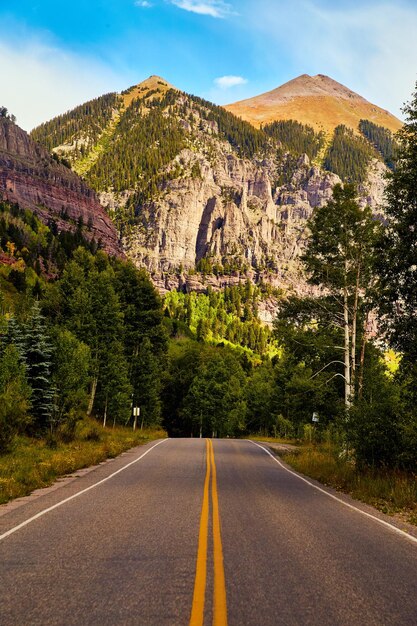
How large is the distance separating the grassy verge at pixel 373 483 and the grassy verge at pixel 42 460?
31.9ft

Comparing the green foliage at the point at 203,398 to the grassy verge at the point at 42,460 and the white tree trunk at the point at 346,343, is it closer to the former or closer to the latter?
the grassy verge at the point at 42,460

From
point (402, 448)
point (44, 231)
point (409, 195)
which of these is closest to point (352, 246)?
point (409, 195)

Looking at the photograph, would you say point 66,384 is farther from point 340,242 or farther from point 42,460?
point 340,242

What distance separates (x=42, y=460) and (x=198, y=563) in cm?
1329

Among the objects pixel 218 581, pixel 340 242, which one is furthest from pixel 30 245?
pixel 218 581

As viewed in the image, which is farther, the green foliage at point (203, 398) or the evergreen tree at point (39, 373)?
the green foliage at point (203, 398)

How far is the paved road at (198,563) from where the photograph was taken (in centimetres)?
497

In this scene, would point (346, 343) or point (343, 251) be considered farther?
point (343, 251)

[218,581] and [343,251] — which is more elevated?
[343,251]

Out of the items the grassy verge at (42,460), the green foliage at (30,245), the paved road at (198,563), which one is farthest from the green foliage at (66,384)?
the green foliage at (30,245)

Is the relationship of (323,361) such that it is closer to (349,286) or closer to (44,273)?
(349,286)

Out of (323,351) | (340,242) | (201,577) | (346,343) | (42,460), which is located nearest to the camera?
(201,577)

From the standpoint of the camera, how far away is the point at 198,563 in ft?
21.9

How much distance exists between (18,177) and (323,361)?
18848 cm
